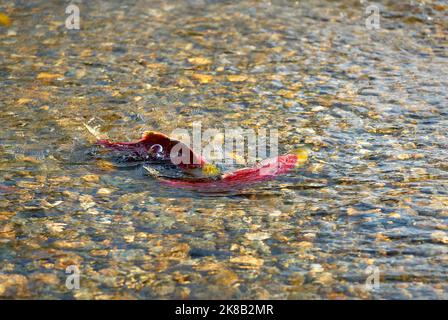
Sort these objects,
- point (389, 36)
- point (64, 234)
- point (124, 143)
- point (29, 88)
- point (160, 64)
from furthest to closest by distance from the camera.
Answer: point (389, 36) → point (160, 64) → point (29, 88) → point (124, 143) → point (64, 234)

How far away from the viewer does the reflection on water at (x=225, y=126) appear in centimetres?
319

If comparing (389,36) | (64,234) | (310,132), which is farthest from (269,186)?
(389,36)

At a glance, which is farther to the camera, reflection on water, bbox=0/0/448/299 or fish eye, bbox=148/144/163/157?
fish eye, bbox=148/144/163/157

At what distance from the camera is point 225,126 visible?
4637mm

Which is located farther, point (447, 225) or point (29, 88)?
point (29, 88)

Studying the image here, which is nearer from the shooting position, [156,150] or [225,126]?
[156,150]

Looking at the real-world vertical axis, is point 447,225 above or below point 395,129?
below

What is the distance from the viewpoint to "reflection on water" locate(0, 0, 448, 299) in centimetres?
319

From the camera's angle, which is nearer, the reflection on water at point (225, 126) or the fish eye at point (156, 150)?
the reflection on water at point (225, 126)

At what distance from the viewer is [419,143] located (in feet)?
14.3

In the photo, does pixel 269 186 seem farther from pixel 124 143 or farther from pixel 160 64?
pixel 160 64

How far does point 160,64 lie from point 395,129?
6.07 feet
